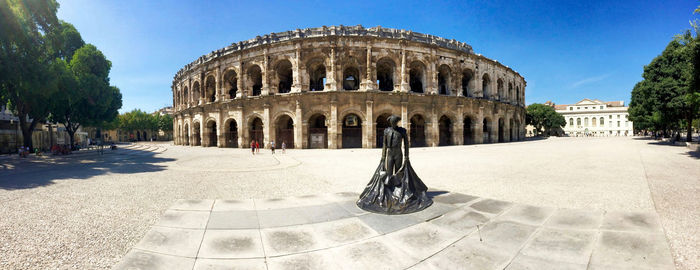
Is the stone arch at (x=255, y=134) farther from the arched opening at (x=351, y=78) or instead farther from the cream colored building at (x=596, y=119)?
the cream colored building at (x=596, y=119)

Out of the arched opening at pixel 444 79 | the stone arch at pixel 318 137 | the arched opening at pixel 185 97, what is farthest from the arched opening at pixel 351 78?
the arched opening at pixel 185 97

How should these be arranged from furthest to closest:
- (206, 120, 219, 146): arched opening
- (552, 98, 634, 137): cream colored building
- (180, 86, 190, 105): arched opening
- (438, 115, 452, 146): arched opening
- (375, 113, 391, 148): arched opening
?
(552, 98, 634, 137): cream colored building, (180, 86, 190, 105): arched opening, (206, 120, 219, 146): arched opening, (438, 115, 452, 146): arched opening, (375, 113, 391, 148): arched opening

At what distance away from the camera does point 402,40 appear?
70.0 feet

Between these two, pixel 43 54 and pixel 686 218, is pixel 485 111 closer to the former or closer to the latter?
pixel 686 218

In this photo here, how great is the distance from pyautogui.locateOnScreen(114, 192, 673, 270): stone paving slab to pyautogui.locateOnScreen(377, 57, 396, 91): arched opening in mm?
19682

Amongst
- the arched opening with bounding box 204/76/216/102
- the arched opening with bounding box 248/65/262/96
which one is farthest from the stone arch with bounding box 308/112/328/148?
the arched opening with bounding box 204/76/216/102

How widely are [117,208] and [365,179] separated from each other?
5.60 meters

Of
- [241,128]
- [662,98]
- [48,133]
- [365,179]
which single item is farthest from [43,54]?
[662,98]

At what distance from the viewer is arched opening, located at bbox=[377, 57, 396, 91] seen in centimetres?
2219

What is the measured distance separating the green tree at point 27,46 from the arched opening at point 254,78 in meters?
12.1

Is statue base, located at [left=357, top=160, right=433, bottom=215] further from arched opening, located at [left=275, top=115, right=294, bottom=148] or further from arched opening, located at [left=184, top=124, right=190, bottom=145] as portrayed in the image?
arched opening, located at [left=184, top=124, right=190, bottom=145]

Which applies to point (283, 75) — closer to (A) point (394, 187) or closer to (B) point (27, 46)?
(B) point (27, 46)

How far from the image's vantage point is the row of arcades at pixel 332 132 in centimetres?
2089

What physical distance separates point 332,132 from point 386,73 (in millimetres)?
9738
